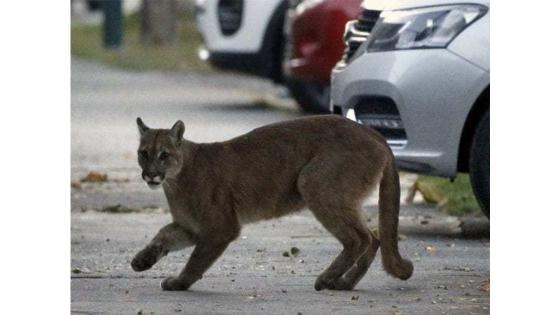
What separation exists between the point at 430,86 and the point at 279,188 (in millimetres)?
1745

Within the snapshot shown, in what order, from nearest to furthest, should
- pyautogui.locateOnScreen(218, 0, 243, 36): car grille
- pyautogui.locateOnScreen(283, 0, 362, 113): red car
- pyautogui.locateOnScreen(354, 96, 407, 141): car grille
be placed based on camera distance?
pyautogui.locateOnScreen(354, 96, 407, 141): car grille, pyautogui.locateOnScreen(283, 0, 362, 113): red car, pyautogui.locateOnScreen(218, 0, 243, 36): car grille

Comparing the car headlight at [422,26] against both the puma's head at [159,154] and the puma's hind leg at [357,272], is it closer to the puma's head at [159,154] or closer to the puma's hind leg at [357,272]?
the puma's hind leg at [357,272]

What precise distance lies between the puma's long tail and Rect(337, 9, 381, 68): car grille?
7.26 feet

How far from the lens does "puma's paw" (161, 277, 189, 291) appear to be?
24.8 ft

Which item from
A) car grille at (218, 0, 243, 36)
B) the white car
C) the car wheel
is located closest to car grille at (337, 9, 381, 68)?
the car wheel

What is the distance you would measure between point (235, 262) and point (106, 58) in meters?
18.5

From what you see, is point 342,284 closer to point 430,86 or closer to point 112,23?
point 430,86

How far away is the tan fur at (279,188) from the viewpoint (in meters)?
7.51

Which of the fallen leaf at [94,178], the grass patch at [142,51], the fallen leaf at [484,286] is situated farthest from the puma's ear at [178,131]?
the grass patch at [142,51]

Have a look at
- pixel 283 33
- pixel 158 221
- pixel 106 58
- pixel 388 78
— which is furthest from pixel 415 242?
pixel 106 58

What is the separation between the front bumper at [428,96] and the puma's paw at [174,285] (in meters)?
2.07

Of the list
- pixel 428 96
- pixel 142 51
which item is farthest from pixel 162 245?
pixel 142 51

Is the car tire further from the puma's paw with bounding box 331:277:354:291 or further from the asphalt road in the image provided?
the puma's paw with bounding box 331:277:354:291
